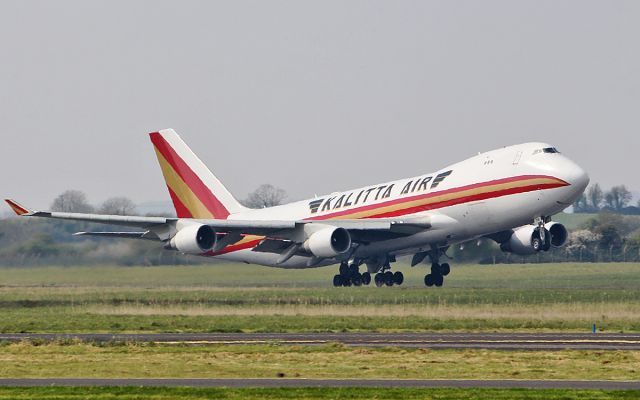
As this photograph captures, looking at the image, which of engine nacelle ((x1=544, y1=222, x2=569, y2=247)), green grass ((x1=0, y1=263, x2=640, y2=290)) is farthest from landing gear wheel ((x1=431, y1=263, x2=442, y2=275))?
engine nacelle ((x1=544, y1=222, x2=569, y2=247))

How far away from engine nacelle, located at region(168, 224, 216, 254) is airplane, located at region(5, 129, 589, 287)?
4 centimetres

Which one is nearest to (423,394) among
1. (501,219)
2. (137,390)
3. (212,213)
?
(137,390)

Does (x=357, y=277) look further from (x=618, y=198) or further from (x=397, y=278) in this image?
(x=618, y=198)

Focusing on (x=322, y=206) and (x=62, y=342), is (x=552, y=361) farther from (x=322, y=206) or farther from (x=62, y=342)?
(x=322, y=206)

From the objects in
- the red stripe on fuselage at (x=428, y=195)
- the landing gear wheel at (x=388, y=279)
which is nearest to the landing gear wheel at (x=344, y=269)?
the landing gear wheel at (x=388, y=279)

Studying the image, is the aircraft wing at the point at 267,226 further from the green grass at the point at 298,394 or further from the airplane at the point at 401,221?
the green grass at the point at 298,394

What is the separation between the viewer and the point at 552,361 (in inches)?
1029

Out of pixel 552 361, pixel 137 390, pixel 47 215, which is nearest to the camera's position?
pixel 137 390

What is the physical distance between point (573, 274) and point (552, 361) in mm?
43739

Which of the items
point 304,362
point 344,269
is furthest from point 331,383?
point 344,269

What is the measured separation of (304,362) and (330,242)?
92.7 feet

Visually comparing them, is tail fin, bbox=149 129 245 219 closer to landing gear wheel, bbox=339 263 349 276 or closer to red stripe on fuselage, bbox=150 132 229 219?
red stripe on fuselage, bbox=150 132 229 219

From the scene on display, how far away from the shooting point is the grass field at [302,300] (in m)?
38.5

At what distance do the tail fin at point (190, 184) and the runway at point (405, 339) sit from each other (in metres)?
29.4
